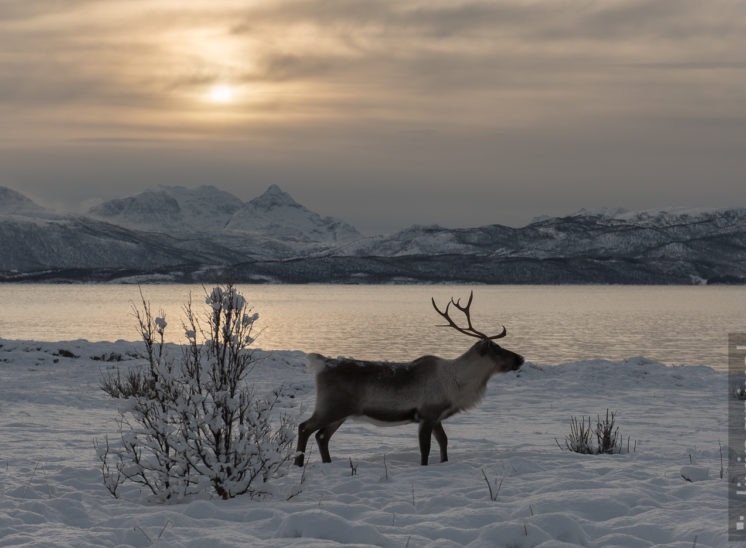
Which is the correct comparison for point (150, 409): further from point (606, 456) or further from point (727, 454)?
point (727, 454)

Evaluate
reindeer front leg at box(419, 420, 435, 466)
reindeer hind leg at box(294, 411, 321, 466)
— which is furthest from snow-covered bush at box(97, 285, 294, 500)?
reindeer front leg at box(419, 420, 435, 466)

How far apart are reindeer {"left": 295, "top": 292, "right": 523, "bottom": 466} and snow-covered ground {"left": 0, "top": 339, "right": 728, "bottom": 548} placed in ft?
1.54

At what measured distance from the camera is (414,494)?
305 inches

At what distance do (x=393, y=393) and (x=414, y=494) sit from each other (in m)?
1.68

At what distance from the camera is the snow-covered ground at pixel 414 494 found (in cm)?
634

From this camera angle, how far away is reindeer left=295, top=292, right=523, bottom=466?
9227 millimetres

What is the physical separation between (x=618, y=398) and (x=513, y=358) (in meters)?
7.87

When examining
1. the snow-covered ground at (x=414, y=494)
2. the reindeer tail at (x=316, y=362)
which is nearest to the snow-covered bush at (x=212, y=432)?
the snow-covered ground at (x=414, y=494)

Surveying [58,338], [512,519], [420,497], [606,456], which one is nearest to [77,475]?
[420,497]

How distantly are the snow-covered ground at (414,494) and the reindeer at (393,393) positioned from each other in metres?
0.47

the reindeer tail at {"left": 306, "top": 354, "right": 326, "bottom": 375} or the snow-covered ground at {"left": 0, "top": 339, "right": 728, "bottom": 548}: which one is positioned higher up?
the reindeer tail at {"left": 306, "top": 354, "right": 326, "bottom": 375}

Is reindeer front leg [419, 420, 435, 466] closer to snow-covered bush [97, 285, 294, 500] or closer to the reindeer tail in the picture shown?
the reindeer tail

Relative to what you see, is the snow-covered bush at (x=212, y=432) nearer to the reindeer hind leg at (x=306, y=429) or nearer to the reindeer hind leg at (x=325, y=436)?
the reindeer hind leg at (x=306, y=429)

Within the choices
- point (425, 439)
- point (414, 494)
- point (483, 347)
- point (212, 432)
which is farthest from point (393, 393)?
point (212, 432)
